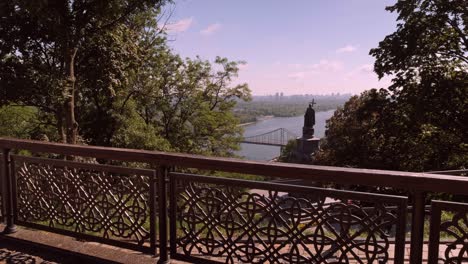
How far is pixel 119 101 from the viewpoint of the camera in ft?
54.5

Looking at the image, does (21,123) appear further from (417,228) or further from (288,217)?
(417,228)

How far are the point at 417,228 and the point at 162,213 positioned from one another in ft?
5.52

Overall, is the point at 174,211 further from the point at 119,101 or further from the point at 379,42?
the point at 119,101

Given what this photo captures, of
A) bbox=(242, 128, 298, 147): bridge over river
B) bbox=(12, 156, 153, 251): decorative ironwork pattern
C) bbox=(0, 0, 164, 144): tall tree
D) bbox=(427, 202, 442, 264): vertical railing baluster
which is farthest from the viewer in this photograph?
bbox=(242, 128, 298, 147): bridge over river

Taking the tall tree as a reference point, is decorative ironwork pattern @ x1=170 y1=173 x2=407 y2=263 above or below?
below

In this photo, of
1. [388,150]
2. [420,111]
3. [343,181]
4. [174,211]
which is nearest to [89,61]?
[174,211]

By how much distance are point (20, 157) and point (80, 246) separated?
98 cm

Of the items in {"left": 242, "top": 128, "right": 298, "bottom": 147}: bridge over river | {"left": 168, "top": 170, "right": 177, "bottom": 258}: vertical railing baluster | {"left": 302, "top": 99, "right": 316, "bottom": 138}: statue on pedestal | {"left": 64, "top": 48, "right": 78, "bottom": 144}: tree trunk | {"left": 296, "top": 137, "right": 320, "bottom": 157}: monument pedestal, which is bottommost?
{"left": 242, "top": 128, "right": 298, "bottom": 147}: bridge over river

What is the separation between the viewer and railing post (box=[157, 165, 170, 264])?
2740 mm

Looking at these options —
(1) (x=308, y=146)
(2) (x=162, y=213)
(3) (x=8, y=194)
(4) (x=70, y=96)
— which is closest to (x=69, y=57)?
(4) (x=70, y=96)

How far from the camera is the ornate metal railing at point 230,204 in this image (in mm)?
2055

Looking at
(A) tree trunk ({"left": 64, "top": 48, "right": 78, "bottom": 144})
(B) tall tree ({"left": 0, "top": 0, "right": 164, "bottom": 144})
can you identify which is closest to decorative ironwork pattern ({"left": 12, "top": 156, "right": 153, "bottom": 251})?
(B) tall tree ({"left": 0, "top": 0, "right": 164, "bottom": 144})

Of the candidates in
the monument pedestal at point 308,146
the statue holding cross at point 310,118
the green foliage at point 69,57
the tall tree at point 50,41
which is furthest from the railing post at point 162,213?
the statue holding cross at point 310,118

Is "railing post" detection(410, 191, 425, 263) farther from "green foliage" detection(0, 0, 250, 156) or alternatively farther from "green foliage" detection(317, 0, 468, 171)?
"green foliage" detection(317, 0, 468, 171)
